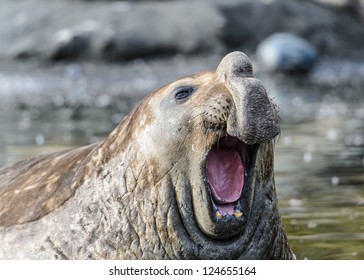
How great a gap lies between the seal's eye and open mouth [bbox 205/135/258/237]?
1.16 feet

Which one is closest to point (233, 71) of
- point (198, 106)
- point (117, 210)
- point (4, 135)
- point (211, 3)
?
point (198, 106)

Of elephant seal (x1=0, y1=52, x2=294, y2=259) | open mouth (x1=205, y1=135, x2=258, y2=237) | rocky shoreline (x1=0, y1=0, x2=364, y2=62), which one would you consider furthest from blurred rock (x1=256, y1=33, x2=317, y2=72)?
open mouth (x1=205, y1=135, x2=258, y2=237)

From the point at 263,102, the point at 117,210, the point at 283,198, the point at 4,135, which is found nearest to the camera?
the point at 263,102

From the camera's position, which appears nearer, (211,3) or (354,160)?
(354,160)

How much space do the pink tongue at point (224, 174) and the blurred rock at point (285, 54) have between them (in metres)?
17.2

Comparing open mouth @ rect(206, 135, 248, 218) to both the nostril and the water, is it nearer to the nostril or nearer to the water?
the nostril

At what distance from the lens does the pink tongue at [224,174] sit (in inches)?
218

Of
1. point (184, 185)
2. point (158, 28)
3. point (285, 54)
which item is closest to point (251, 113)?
point (184, 185)

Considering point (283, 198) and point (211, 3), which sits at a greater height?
point (283, 198)

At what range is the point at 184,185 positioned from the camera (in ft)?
18.4

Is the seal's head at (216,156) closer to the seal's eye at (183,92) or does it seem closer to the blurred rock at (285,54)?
the seal's eye at (183,92)

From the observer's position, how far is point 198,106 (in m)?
5.61
